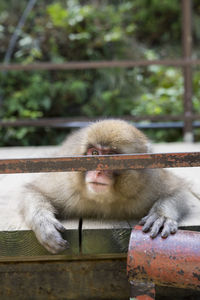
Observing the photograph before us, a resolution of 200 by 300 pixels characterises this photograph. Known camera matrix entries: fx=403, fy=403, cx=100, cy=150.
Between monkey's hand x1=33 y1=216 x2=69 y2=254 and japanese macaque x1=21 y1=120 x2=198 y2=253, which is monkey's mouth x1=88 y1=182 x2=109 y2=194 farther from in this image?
monkey's hand x1=33 y1=216 x2=69 y2=254

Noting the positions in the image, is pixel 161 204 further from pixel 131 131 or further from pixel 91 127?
pixel 91 127

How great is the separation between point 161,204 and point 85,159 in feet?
1.84

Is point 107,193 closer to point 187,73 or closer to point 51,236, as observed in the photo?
point 51,236

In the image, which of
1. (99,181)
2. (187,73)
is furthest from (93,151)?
(187,73)

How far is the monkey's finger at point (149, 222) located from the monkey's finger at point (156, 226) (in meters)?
0.02

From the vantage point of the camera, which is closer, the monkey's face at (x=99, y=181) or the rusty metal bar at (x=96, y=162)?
the rusty metal bar at (x=96, y=162)

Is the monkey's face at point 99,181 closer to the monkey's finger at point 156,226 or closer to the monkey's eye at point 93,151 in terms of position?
the monkey's eye at point 93,151

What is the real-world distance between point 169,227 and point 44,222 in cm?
51

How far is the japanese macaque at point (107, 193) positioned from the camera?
1722mm

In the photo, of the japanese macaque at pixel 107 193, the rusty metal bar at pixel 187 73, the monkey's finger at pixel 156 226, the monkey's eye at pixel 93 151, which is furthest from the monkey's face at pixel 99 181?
the rusty metal bar at pixel 187 73

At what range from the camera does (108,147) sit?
5.98ft

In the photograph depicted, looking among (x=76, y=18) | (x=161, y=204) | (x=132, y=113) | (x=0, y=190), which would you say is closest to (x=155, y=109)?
(x=132, y=113)

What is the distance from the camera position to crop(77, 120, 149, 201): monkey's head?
1.72 m

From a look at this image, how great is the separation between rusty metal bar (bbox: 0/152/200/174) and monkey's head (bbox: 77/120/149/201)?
0.90 feet
